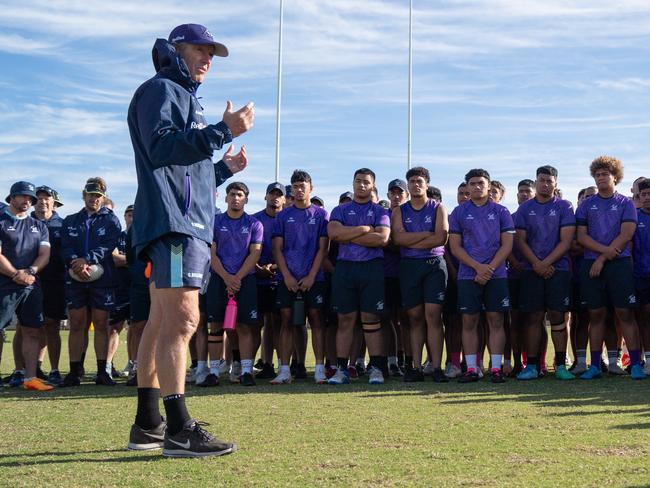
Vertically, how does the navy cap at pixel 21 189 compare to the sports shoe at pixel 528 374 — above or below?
above

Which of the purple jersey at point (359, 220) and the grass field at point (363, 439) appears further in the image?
the purple jersey at point (359, 220)

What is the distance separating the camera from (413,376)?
9.25 metres

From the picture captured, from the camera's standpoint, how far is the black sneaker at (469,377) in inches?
355

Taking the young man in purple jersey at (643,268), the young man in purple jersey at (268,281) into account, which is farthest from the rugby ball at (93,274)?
the young man in purple jersey at (643,268)

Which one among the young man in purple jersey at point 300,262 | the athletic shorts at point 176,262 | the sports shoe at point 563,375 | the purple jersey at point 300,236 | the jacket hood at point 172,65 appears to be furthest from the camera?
the purple jersey at point 300,236

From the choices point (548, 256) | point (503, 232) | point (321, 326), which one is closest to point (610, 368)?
point (548, 256)

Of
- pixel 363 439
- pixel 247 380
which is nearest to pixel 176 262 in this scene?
pixel 363 439

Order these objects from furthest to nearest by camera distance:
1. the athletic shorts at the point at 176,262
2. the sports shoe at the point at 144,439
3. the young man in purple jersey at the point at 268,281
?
the young man in purple jersey at the point at 268,281 → the sports shoe at the point at 144,439 → the athletic shorts at the point at 176,262

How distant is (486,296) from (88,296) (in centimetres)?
496

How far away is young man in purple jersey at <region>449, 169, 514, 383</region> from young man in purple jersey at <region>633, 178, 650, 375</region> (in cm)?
172

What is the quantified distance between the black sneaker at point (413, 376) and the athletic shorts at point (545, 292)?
5.35 ft

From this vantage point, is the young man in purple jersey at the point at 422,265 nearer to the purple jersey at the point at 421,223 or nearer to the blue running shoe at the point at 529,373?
the purple jersey at the point at 421,223

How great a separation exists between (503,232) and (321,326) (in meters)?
2.52

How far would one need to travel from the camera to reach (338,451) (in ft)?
15.0
